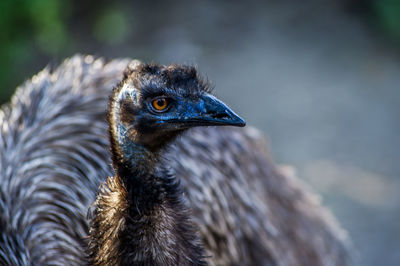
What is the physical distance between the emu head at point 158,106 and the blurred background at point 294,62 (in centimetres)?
358

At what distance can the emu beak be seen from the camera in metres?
2.56

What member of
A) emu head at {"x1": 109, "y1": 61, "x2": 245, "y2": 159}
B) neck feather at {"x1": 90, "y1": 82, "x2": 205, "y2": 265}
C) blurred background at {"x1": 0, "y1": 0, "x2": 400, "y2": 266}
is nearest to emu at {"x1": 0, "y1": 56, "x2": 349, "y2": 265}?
neck feather at {"x1": 90, "y1": 82, "x2": 205, "y2": 265}

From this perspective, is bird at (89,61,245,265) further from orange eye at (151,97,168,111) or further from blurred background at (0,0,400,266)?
blurred background at (0,0,400,266)

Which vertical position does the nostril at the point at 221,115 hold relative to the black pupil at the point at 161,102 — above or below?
below

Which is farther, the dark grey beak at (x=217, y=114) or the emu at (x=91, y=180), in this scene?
the emu at (x=91, y=180)

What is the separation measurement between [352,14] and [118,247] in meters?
7.28

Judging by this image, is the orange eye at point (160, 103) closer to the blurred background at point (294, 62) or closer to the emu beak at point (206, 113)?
the emu beak at point (206, 113)

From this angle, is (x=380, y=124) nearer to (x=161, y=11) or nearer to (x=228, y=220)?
(x=161, y=11)

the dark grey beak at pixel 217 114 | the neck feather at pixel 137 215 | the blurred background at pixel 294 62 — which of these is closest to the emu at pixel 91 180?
the neck feather at pixel 137 215

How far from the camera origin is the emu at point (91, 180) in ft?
9.96

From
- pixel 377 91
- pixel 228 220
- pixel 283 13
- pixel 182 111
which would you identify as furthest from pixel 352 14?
pixel 182 111

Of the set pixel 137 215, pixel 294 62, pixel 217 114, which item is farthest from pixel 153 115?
pixel 294 62

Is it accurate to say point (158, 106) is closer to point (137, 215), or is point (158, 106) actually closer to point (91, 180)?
point (137, 215)

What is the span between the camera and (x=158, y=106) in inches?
102
